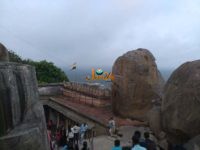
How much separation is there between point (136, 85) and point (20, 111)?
953 cm

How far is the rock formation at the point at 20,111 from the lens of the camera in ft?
21.4

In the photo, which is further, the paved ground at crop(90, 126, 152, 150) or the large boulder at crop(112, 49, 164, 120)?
the large boulder at crop(112, 49, 164, 120)

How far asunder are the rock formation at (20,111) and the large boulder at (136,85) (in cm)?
892

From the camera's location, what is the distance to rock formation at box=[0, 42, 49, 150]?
6.52 metres

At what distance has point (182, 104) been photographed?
1003 cm

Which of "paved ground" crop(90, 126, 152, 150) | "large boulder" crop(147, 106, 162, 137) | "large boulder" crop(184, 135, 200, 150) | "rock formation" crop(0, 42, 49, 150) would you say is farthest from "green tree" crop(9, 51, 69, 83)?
"rock formation" crop(0, 42, 49, 150)

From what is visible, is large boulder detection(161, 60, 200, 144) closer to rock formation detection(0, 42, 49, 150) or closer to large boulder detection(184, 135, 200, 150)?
large boulder detection(184, 135, 200, 150)

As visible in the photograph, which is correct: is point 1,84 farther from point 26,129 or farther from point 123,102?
point 123,102

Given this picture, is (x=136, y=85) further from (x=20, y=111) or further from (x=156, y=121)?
(x=20, y=111)

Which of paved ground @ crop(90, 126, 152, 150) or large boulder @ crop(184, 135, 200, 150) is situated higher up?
large boulder @ crop(184, 135, 200, 150)

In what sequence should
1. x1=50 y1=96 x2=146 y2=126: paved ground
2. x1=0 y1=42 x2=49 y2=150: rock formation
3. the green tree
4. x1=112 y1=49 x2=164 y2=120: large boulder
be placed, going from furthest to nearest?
the green tree
x1=112 y1=49 x2=164 y2=120: large boulder
x1=50 y1=96 x2=146 y2=126: paved ground
x1=0 y1=42 x2=49 y2=150: rock formation

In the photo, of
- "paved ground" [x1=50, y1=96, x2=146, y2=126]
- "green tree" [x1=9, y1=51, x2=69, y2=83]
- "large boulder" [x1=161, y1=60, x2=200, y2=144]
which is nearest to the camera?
"large boulder" [x1=161, y1=60, x2=200, y2=144]

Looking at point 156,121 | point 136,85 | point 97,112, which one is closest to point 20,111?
point 156,121

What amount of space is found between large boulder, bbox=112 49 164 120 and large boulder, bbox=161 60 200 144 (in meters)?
4.42
